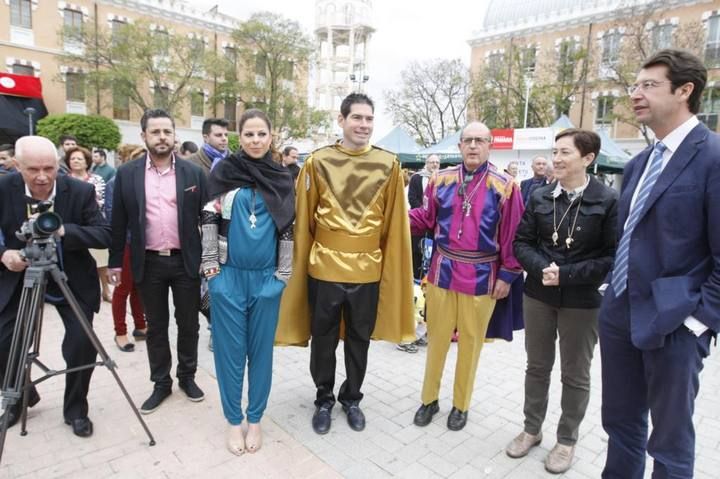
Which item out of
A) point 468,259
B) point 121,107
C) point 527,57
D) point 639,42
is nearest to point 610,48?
point 527,57

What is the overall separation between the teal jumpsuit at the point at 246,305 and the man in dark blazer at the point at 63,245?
85 cm

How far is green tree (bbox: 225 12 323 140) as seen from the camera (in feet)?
97.8

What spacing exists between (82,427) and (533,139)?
14279mm

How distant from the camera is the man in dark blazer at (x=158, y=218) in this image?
10.8 feet

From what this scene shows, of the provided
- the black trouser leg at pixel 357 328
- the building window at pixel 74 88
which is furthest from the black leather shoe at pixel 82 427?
the building window at pixel 74 88

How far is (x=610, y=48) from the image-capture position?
29328 millimetres

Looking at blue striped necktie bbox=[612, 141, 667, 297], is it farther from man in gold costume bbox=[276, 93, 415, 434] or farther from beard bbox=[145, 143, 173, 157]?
beard bbox=[145, 143, 173, 157]

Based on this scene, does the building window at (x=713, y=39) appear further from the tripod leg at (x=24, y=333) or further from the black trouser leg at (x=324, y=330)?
the tripod leg at (x=24, y=333)

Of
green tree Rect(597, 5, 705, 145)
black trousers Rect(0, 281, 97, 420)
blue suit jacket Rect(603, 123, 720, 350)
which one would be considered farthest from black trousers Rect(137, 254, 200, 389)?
green tree Rect(597, 5, 705, 145)

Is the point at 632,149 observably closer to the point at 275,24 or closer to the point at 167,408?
the point at 275,24

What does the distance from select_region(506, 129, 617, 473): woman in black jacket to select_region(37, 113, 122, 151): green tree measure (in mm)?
23585

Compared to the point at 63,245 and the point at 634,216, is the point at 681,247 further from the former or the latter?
the point at 63,245

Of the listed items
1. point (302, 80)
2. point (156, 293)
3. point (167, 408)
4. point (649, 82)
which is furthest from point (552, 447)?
point (302, 80)

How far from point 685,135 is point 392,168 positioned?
1.69 metres
